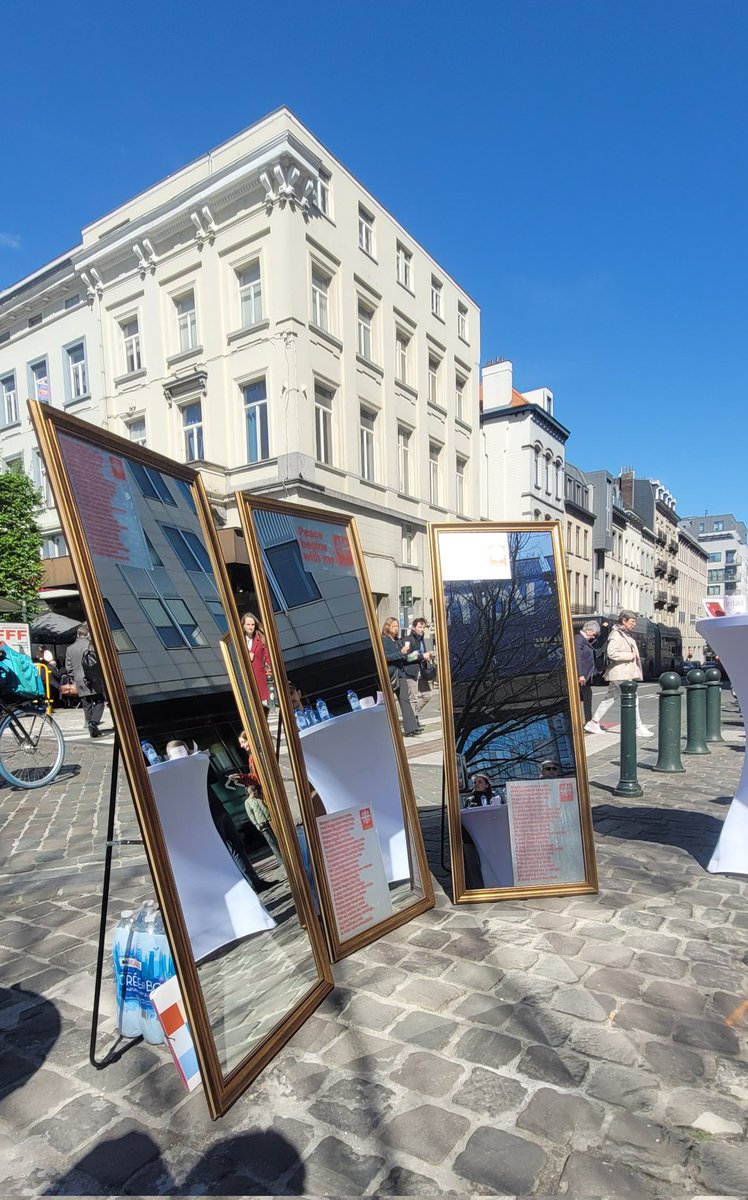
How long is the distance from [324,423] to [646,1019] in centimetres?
1968

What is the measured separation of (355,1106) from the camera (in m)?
2.20

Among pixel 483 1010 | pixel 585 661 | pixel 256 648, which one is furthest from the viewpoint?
pixel 585 661

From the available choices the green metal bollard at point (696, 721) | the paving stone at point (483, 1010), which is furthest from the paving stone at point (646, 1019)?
the green metal bollard at point (696, 721)

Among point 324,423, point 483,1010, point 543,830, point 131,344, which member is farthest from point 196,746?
point 131,344

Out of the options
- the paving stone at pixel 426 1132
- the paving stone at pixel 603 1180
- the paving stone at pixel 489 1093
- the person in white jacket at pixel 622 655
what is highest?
the person in white jacket at pixel 622 655

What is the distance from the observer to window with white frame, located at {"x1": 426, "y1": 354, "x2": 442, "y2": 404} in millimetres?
26703

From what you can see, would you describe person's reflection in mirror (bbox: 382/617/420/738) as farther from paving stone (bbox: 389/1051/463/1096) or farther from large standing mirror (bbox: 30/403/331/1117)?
paving stone (bbox: 389/1051/463/1096)

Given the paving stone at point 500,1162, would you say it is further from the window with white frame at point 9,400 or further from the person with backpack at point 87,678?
the window with white frame at point 9,400

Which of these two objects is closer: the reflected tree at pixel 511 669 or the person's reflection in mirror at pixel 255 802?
the person's reflection in mirror at pixel 255 802

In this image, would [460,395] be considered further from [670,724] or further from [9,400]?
[670,724]

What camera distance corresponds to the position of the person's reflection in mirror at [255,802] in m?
2.58

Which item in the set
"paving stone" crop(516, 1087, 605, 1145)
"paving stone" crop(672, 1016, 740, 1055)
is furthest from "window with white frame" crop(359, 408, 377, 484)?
"paving stone" crop(516, 1087, 605, 1145)

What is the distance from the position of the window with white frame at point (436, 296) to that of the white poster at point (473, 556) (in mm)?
25194

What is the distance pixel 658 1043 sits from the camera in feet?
8.16
